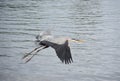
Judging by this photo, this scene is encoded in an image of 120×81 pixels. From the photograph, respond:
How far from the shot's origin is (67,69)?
1246 cm

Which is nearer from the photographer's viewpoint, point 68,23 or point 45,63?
point 45,63

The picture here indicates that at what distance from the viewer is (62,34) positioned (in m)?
18.8

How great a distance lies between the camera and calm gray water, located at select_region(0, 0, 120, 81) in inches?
474

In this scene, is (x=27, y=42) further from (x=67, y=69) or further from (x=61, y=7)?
(x=61, y=7)

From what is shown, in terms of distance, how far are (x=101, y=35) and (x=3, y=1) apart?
724 inches

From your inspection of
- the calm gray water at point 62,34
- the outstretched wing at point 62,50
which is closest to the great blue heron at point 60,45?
the outstretched wing at point 62,50

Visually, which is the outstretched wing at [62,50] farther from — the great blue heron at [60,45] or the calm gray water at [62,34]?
the calm gray water at [62,34]

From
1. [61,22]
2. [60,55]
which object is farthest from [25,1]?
[60,55]

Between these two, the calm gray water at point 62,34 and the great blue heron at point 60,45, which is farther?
the calm gray water at point 62,34

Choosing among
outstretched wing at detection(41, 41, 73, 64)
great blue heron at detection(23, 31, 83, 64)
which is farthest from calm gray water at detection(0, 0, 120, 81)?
outstretched wing at detection(41, 41, 73, 64)

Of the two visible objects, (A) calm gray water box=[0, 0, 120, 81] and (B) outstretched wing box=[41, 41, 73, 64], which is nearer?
(B) outstretched wing box=[41, 41, 73, 64]

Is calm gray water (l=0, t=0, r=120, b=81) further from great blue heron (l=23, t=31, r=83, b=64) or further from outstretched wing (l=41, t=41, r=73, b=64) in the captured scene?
outstretched wing (l=41, t=41, r=73, b=64)

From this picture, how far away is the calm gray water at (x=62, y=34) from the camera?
1203 cm

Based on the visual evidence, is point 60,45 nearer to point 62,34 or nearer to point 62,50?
point 62,50
